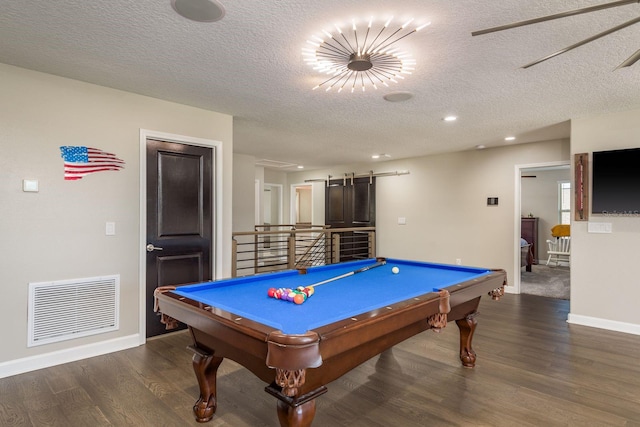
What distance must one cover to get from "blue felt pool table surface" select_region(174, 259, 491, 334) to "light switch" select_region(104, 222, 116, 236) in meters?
1.42

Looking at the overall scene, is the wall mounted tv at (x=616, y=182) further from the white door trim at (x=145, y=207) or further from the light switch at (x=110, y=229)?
the light switch at (x=110, y=229)

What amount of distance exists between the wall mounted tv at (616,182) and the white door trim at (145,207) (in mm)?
4180

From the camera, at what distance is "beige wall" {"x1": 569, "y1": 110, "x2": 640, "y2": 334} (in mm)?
3713

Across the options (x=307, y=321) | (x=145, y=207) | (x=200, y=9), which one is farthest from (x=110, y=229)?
(x=307, y=321)

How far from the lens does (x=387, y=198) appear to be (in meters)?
7.36

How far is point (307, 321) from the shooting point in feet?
5.08

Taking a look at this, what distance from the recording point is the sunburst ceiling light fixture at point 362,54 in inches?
84.7

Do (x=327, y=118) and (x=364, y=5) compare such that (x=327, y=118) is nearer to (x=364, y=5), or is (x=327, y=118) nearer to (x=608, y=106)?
(x=364, y=5)

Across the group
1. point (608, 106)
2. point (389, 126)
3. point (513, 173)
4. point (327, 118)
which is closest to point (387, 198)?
point (513, 173)

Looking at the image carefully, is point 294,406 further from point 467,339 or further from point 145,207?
point 145,207

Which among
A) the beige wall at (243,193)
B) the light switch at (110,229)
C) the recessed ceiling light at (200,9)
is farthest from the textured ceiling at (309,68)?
the beige wall at (243,193)

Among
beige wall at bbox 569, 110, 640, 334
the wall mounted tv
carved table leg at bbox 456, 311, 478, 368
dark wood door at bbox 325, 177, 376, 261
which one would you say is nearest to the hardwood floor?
carved table leg at bbox 456, 311, 478, 368

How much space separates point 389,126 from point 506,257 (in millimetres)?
3068

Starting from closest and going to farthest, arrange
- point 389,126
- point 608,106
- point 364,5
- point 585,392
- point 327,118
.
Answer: point 364,5, point 585,392, point 608,106, point 327,118, point 389,126
